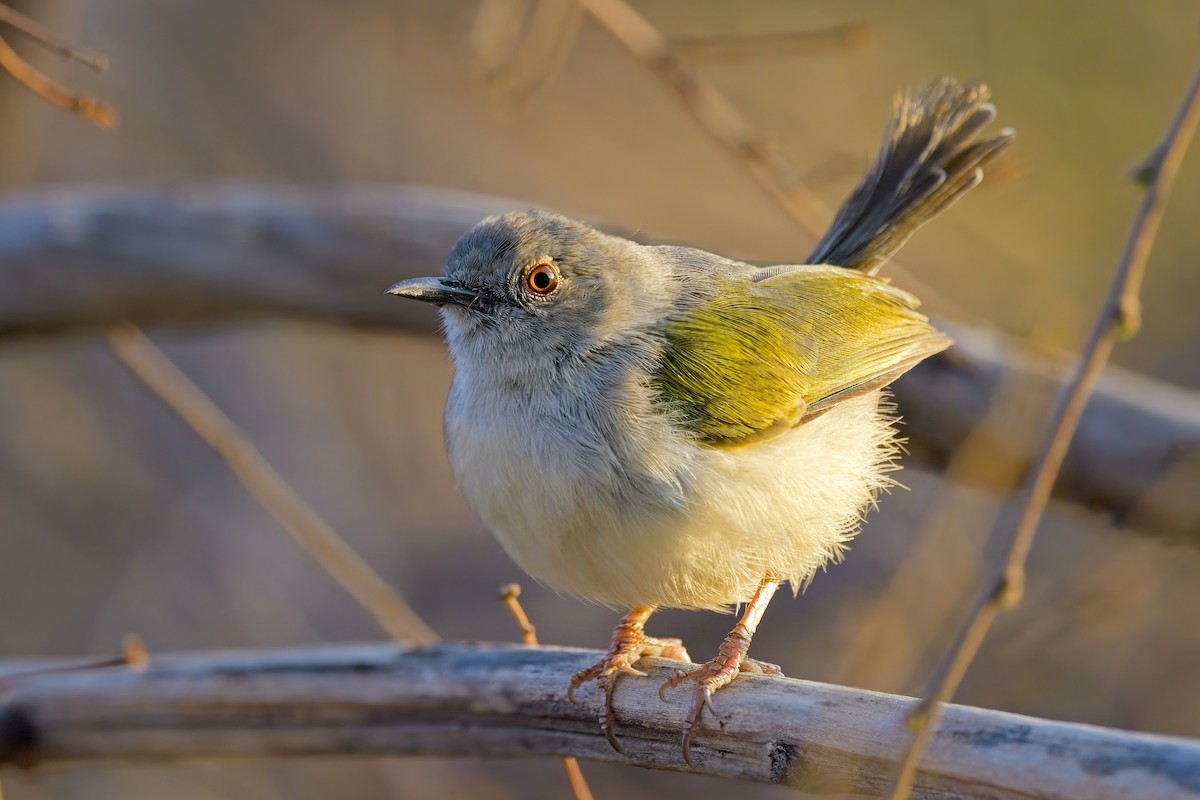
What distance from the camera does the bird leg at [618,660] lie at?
301cm

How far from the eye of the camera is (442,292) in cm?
331

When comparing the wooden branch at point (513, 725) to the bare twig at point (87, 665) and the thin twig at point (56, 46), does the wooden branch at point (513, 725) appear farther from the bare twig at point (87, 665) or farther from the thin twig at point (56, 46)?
the thin twig at point (56, 46)

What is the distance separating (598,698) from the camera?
3.06 metres

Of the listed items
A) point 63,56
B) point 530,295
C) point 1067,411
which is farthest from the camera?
point 530,295

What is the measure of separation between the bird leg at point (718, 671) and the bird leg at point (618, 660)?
0.13 meters

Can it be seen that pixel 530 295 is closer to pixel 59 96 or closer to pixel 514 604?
pixel 514 604

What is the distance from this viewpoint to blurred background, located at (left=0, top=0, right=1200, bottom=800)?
611cm

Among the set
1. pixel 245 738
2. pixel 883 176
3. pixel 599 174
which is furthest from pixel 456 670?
pixel 599 174

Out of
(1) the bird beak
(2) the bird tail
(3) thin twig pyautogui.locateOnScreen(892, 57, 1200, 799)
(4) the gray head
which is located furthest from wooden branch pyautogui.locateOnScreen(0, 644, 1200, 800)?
(2) the bird tail

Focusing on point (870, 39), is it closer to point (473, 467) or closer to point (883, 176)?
point (883, 176)

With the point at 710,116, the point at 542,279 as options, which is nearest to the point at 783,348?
the point at 542,279

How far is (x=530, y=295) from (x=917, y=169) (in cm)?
144

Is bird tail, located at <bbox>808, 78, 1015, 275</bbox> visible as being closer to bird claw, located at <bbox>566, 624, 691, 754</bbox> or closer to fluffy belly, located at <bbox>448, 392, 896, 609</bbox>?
fluffy belly, located at <bbox>448, 392, 896, 609</bbox>

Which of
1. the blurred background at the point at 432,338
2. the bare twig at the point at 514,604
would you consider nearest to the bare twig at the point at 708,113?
the blurred background at the point at 432,338
